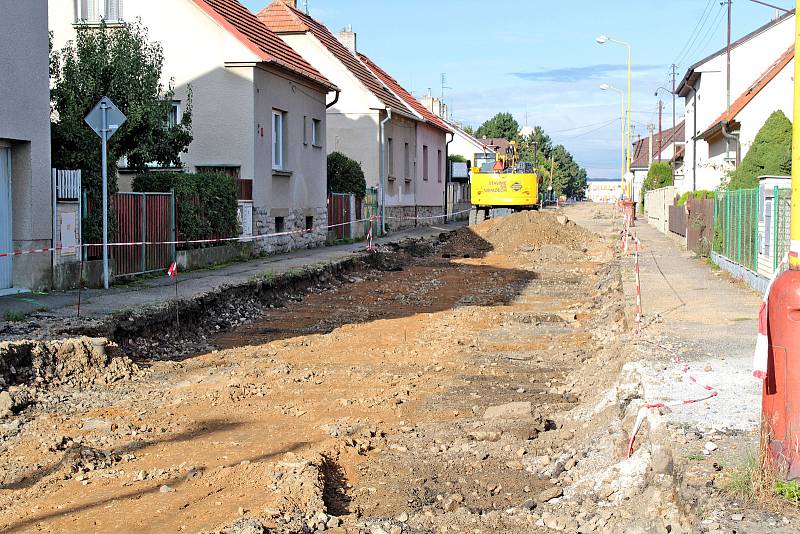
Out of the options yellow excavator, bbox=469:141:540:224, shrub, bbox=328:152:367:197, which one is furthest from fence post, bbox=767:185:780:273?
yellow excavator, bbox=469:141:540:224

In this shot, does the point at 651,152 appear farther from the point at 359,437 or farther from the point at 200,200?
the point at 359,437

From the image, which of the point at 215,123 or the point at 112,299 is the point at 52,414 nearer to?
the point at 112,299

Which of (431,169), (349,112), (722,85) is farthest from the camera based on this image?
(431,169)

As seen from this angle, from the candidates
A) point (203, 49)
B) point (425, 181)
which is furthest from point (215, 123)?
point (425, 181)

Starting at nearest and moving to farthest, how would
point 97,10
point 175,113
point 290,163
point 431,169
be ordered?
point 97,10, point 175,113, point 290,163, point 431,169

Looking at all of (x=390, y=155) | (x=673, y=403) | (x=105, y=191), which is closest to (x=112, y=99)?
(x=105, y=191)

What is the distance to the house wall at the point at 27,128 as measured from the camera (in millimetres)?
13188

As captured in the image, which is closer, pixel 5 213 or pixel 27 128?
pixel 5 213

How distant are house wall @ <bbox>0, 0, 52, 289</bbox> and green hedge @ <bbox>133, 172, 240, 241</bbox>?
159 inches

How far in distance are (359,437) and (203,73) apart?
1651 cm

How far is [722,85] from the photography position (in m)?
45.6

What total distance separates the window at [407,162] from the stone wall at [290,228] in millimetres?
12265

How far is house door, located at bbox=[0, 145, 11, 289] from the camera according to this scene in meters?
13.3

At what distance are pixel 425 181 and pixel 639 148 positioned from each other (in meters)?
83.8
